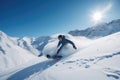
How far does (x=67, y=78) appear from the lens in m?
6.88

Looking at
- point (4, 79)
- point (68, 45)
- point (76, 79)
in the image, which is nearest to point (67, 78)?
point (76, 79)

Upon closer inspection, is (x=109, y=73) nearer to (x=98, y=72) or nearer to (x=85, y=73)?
(x=98, y=72)

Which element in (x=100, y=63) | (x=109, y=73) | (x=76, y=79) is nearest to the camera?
(x=109, y=73)

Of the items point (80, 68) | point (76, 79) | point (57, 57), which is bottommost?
point (76, 79)

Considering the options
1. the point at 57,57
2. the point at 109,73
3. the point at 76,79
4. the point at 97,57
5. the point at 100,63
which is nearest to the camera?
the point at 109,73

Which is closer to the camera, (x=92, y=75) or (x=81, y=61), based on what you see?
(x=92, y=75)

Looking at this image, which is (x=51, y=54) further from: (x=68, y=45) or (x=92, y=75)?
(x=92, y=75)

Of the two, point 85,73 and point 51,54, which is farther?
point 51,54

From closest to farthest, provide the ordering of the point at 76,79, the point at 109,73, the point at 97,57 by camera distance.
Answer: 1. the point at 109,73
2. the point at 76,79
3. the point at 97,57

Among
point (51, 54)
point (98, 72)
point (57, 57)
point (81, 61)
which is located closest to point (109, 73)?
point (98, 72)

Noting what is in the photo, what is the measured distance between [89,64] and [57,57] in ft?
13.7

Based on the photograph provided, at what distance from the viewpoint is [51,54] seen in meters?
12.1

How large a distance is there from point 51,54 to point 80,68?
4.83 m

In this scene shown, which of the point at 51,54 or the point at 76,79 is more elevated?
the point at 51,54
